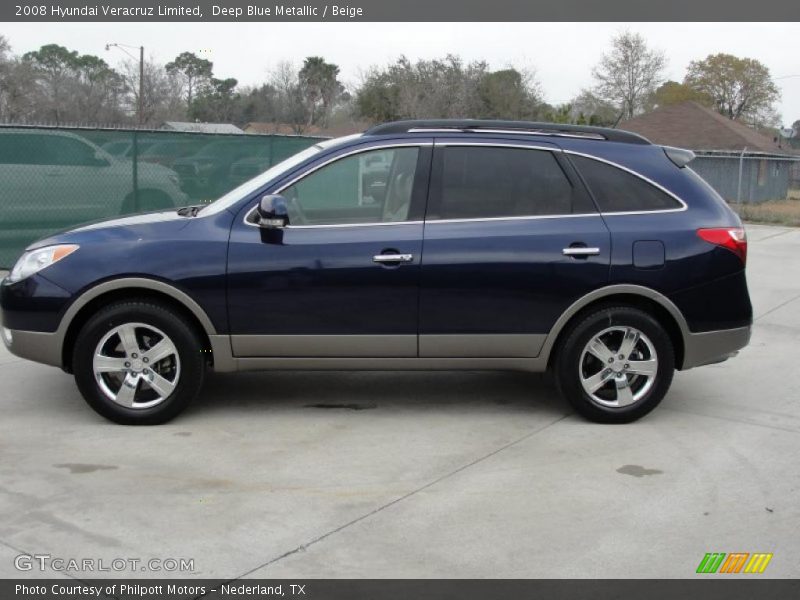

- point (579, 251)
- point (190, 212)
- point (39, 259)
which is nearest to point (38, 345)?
point (39, 259)

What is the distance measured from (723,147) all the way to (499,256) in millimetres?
37973

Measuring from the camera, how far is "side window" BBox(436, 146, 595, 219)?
6027mm

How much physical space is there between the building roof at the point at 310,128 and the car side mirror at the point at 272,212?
107 ft

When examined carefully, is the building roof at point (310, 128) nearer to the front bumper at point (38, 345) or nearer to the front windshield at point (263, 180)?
the front windshield at point (263, 180)

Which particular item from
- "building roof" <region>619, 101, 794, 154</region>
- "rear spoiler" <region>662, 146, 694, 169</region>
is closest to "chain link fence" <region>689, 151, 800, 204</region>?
"building roof" <region>619, 101, 794, 154</region>

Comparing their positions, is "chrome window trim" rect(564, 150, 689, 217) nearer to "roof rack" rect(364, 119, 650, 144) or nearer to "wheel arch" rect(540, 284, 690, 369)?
"roof rack" rect(364, 119, 650, 144)

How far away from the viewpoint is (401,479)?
201 inches

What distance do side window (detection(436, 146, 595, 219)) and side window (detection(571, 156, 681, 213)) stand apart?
12cm

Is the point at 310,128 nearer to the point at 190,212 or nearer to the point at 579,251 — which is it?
the point at 190,212

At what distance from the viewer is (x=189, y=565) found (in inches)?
158

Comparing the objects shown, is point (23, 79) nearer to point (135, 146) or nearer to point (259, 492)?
point (135, 146)

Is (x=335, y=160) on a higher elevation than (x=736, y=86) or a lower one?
lower
